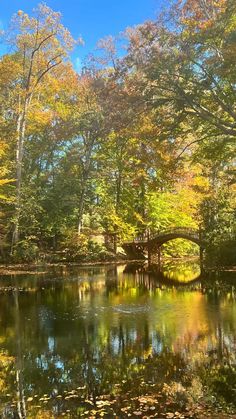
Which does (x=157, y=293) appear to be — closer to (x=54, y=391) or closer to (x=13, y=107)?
(x=54, y=391)

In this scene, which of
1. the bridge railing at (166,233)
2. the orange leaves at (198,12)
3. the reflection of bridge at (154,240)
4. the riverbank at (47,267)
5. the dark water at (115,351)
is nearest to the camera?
the dark water at (115,351)

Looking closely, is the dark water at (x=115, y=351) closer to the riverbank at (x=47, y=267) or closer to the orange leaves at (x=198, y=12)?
the riverbank at (x=47, y=267)

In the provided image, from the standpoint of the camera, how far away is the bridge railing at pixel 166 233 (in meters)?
27.2

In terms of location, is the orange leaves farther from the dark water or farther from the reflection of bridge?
the reflection of bridge

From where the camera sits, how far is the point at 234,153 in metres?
17.6

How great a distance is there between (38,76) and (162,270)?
15052 millimetres

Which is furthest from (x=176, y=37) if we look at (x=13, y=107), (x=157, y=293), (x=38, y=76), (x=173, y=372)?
(x=13, y=107)

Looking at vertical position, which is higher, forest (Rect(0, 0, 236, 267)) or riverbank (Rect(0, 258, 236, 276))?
forest (Rect(0, 0, 236, 267))

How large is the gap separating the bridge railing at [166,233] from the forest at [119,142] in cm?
54

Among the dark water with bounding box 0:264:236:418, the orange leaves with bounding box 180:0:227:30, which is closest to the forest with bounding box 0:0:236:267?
the orange leaves with bounding box 180:0:227:30

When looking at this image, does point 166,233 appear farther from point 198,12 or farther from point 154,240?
point 198,12

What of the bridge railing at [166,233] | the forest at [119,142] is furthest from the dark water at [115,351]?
the bridge railing at [166,233]

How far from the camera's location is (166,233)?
29.4m

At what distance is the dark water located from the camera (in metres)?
6.26
